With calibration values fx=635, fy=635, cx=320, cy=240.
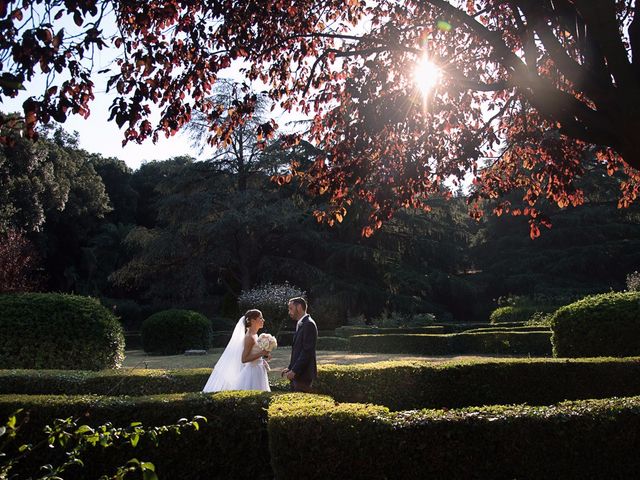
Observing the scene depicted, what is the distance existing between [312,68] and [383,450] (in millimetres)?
4187

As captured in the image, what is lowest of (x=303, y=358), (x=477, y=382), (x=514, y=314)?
(x=477, y=382)

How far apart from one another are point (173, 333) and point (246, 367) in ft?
43.2

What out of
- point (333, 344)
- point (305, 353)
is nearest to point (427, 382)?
point (305, 353)

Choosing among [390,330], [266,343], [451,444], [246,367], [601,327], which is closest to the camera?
[451,444]

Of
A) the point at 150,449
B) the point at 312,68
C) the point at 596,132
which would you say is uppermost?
the point at 312,68

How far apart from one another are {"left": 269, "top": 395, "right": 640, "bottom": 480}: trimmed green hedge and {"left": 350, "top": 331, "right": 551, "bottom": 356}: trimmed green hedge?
12.5 meters

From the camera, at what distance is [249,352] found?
781 centimetres

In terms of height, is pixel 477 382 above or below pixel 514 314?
below

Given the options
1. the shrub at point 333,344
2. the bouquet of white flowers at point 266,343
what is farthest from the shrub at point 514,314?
the bouquet of white flowers at point 266,343

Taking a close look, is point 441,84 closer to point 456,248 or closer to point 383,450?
point 383,450

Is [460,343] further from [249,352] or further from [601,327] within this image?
[249,352]

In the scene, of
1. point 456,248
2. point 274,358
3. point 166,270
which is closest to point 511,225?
point 456,248

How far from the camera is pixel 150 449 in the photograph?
17.4 ft

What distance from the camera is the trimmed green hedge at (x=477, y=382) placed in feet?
26.6
